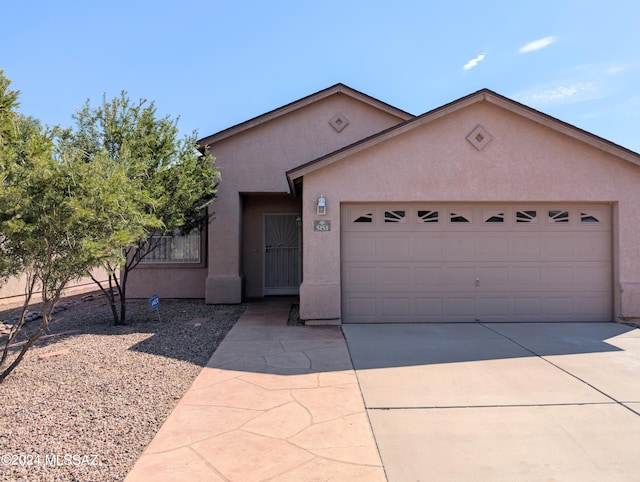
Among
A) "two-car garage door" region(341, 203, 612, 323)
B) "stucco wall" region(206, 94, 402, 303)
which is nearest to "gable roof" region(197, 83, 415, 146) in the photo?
"stucco wall" region(206, 94, 402, 303)

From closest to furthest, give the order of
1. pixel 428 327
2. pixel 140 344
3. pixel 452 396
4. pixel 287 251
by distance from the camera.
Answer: pixel 452 396 < pixel 140 344 < pixel 428 327 < pixel 287 251

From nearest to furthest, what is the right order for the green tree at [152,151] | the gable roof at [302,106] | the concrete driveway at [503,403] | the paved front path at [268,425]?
1. the paved front path at [268,425]
2. the concrete driveway at [503,403]
3. the green tree at [152,151]
4. the gable roof at [302,106]

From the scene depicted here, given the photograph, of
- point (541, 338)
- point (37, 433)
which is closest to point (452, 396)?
point (541, 338)

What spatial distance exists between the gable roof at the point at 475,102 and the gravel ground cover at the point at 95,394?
4.27 m

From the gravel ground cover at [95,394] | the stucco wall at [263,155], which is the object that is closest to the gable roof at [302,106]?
the stucco wall at [263,155]

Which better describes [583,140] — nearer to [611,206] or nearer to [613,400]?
[611,206]

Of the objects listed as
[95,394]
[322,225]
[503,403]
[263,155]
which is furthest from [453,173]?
[95,394]

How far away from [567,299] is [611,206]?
2147 mm

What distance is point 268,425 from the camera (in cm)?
407

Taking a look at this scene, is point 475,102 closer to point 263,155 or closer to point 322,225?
point 322,225

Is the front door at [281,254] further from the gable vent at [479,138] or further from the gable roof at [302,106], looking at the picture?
the gable vent at [479,138]

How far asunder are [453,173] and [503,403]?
16.8ft

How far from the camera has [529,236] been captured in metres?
8.81

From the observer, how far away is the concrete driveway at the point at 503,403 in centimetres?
338
